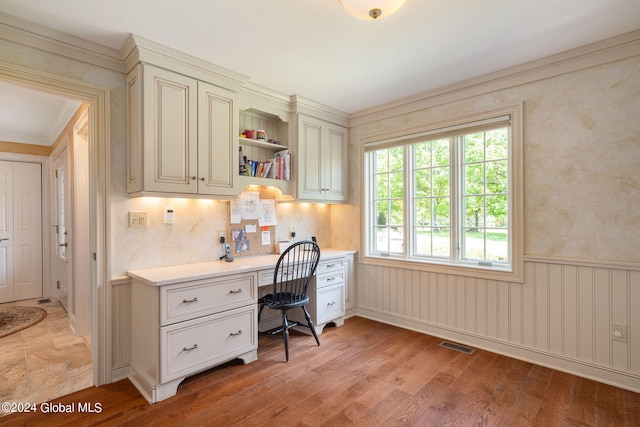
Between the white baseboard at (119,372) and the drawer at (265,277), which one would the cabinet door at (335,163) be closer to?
the drawer at (265,277)

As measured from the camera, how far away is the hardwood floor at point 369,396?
1923 mm

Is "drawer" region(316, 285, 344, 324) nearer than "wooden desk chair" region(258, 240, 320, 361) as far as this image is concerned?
No

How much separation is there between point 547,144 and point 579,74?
0.54 meters

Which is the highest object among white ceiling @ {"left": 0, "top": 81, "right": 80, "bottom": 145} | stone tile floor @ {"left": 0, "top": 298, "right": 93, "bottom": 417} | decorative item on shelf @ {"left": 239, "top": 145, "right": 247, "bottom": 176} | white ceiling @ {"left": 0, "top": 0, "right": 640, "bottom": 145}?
white ceiling @ {"left": 0, "top": 0, "right": 640, "bottom": 145}

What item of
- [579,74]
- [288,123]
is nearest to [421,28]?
[579,74]

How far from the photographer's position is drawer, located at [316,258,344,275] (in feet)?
10.5

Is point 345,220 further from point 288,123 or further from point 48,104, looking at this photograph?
point 48,104

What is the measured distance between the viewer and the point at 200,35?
86.4 inches

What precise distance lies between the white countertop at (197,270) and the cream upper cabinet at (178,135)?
1.93 ft

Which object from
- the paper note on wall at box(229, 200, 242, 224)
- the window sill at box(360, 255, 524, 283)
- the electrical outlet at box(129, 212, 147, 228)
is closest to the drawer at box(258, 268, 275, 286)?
the paper note on wall at box(229, 200, 242, 224)

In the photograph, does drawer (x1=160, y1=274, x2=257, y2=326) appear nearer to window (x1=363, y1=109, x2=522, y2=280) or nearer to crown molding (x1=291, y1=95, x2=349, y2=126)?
window (x1=363, y1=109, x2=522, y2=280)

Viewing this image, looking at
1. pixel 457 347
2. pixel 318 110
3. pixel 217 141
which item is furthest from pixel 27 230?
pixel 457 347

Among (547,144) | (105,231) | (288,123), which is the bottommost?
(105,231)

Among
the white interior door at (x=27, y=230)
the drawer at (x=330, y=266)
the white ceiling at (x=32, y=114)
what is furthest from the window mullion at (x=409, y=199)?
the white interior door at (x=27, y=230)
